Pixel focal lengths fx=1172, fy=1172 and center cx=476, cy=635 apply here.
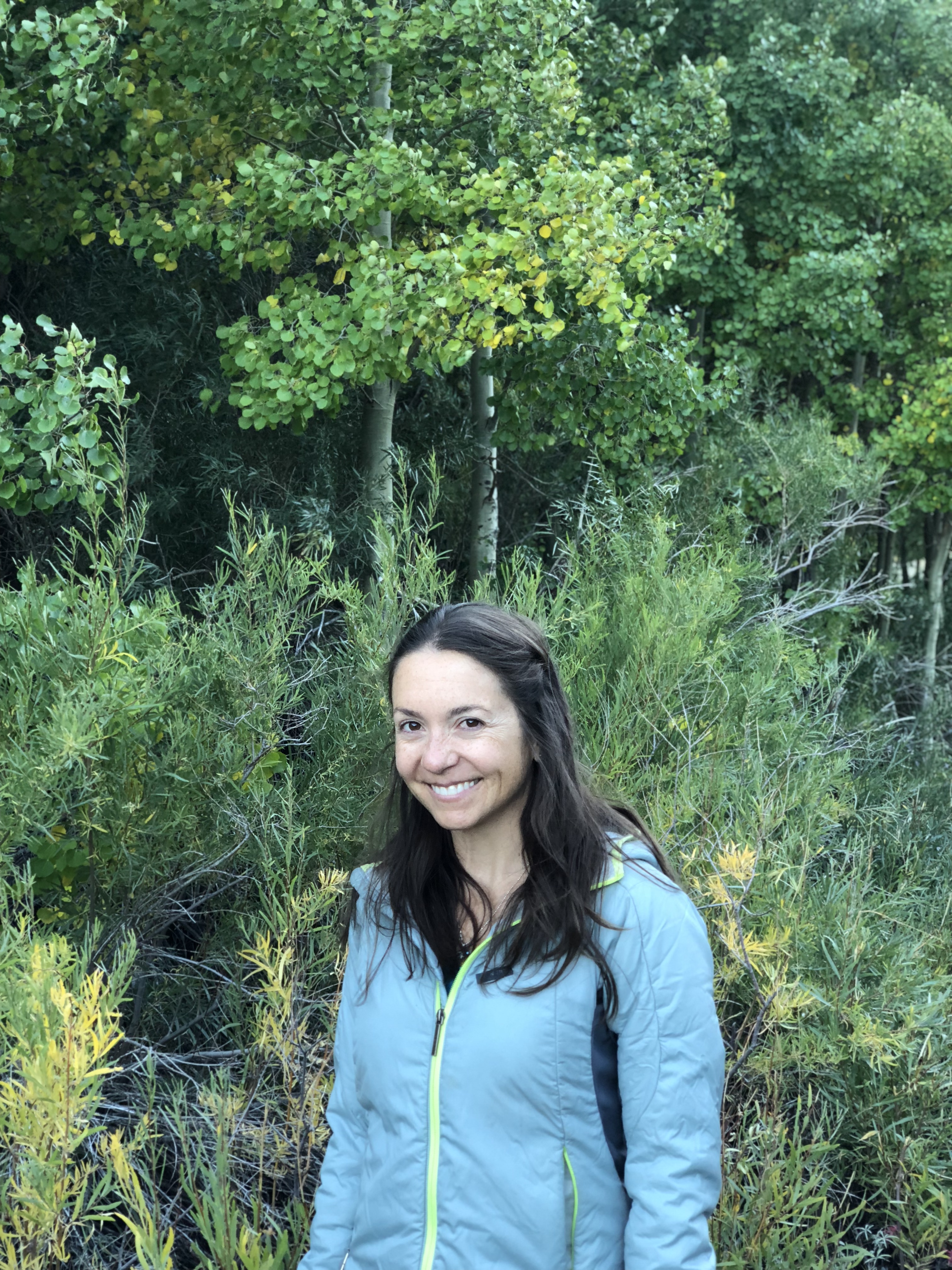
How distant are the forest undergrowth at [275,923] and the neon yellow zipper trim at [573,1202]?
464 mm

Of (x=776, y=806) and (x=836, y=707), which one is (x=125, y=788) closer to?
(x=776, y=806)

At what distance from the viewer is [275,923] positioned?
8.16 feet

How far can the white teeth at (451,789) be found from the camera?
5.47ft

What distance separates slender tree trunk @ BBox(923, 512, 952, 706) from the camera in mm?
15273

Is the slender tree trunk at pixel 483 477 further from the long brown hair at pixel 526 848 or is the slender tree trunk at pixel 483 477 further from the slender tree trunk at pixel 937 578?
the slender tree trunk at pixel 937 578

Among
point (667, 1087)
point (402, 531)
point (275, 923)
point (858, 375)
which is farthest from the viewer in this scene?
point (858, 375)

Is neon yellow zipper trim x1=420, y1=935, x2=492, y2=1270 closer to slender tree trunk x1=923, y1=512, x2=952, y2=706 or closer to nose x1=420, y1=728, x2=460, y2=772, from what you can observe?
nose x1=420, y1=728, x2=460, y2=772

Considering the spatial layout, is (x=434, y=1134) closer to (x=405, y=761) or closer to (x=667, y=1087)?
(x=667, y=1087)

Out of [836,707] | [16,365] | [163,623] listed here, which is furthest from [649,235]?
[163,623]

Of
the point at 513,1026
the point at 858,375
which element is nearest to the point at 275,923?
the point at 513,1026

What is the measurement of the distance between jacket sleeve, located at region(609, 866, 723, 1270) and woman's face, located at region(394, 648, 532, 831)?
273mm

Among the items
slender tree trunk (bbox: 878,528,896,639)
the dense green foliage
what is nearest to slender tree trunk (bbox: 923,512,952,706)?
slender tree trunk (bbox: 878,528,896,639)

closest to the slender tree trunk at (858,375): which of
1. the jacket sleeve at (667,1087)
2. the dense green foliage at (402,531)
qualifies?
the dense green foliage at (402,531)

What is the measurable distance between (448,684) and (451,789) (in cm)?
15
